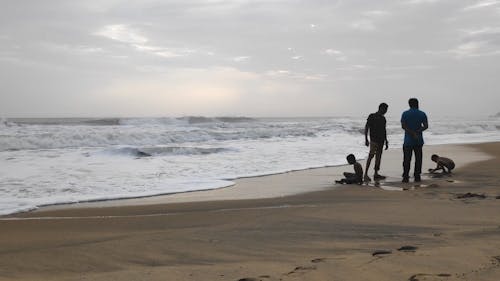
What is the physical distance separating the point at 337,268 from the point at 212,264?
0.95 metres

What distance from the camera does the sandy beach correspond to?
10.7 feet

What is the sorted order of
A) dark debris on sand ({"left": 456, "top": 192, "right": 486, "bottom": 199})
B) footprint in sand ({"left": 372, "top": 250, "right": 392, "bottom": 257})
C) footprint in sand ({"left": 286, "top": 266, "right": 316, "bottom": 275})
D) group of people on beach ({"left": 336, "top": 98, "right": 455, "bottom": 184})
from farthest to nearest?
group of people on beach ({"left": 336, "top": 98, "right": 455, "bottom": 184}), dark debris on sand ({"left": 456, "top": 192, "right": 486, "bottom": 199}), footprint in sand ({"left": 372, "top": 250, "right": 392, "bottom": 257}), footprint in sand ({"left": 286, "top": 266, "right": 316, "bottom": 275})

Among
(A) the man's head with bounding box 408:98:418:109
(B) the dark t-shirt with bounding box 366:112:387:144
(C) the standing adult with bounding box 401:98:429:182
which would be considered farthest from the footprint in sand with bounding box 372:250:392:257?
(B) the dark t-shirt with bounding box 366:112:387:144

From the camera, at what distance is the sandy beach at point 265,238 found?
3.26 meters

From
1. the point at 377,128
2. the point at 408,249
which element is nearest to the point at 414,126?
the point at 377,128

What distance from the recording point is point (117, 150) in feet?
53.9

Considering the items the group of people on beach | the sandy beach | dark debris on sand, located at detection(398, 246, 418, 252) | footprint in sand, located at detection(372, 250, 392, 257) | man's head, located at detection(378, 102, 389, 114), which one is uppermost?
man's head, located at detection(378, 102, 389, 114)

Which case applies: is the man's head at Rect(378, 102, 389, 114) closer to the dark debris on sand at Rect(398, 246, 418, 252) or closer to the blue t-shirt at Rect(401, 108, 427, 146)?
the blue t-shirt at Rect(401, 108, 427, 146)

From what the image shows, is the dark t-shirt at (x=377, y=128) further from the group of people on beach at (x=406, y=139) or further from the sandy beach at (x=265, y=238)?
the sandy beach at (x=265, y=238)

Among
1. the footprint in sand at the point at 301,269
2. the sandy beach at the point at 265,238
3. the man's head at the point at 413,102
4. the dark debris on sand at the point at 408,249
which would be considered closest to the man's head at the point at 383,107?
the man's head at the point at 413,102

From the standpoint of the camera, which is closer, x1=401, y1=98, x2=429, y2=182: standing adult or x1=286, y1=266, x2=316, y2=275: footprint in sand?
x1=286, y1=266, x2=316, y2=275: footprint in sand

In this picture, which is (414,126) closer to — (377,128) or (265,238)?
(377,128)

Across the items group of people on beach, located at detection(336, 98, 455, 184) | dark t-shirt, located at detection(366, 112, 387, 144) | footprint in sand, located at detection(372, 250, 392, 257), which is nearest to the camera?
footprint in sand, located at detection(372, 250, 392, 257)

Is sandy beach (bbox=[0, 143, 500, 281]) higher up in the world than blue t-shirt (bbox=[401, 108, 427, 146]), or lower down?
lower down
